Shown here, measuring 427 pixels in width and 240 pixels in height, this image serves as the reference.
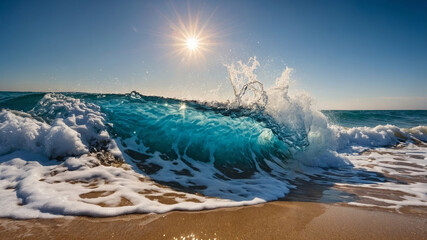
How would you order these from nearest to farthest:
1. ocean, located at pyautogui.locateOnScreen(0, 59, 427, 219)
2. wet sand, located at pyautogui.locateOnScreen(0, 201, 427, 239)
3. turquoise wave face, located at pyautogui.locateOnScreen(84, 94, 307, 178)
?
1. wet sand, located at pyautogui.locateOnScreen(0, 201, 427, 239)
2. ocean, located at pyautogui.locateOnScreen(0, 59, 427, 219)
3. turquoise wave face, located at pyautogui.locateOnScreen(84, 94, 307, 178)

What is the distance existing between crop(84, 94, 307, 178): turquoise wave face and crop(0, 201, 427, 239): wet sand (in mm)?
1717

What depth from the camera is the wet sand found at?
1.75 m

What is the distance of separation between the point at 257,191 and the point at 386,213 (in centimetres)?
145

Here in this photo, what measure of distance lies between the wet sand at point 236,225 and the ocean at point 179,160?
16cm

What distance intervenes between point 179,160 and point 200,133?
1490 mm

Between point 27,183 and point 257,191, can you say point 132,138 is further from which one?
point 257,191

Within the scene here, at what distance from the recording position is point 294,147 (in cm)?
611

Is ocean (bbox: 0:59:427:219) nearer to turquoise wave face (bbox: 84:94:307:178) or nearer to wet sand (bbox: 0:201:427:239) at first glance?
turquoise wave face (bbox: 84:94:307:178)

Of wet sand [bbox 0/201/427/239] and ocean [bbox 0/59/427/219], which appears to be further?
ocean [bbox 0/59/427/219]

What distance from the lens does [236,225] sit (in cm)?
200

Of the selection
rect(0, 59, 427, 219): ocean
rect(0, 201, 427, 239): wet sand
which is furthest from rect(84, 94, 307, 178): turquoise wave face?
rect(0, 201, 427, 239): wet sand

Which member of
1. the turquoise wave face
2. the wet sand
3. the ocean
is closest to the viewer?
the wet sand

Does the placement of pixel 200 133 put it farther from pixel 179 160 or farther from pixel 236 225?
pixel 236 225

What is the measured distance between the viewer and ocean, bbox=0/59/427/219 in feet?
8.27
